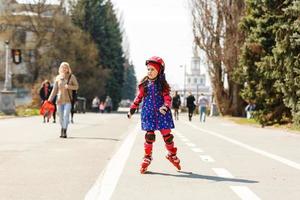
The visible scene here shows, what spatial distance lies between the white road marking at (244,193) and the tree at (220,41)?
110ft

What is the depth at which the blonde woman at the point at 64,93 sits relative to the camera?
15648 mm

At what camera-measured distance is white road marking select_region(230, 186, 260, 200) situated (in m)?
6.54

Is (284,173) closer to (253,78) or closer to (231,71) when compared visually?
(253,78)

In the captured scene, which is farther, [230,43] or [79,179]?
[230,43]

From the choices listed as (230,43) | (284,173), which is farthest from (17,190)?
(230,43)

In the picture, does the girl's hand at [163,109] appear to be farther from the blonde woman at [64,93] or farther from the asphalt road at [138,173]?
the blonde woman at [64,93]

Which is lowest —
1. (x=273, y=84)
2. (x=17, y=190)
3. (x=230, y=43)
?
(x=17, y=190)

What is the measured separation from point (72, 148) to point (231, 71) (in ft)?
99.9

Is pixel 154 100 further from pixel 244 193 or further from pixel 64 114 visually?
pixel 64 114

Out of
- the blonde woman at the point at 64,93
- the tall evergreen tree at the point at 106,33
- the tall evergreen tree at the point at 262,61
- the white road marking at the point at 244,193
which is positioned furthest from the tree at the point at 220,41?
the white road marking at the point at 244,193

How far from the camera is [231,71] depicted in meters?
42.0

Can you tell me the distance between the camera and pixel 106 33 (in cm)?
7675

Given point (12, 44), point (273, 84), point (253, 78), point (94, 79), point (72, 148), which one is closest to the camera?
point (72, 148)

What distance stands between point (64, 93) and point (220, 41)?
Result: 94.8 ft
